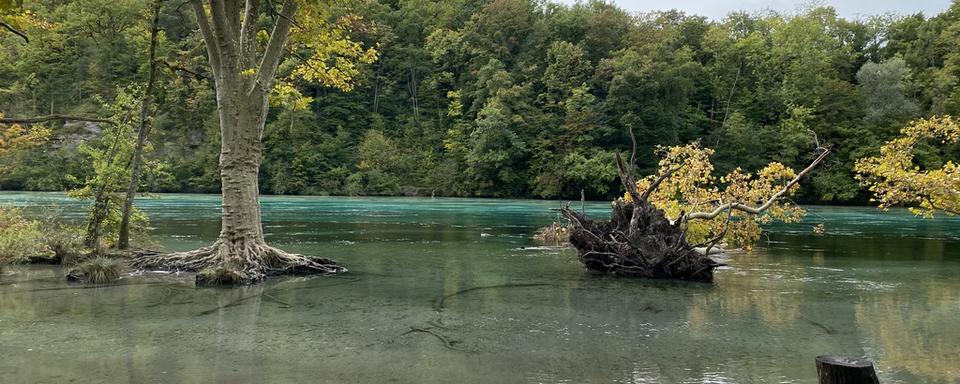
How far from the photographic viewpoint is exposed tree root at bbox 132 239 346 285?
1090 centimetres

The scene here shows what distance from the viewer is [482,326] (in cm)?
755

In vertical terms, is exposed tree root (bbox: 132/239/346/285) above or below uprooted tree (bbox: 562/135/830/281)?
below

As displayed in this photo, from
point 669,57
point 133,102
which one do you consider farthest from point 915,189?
point 669,57

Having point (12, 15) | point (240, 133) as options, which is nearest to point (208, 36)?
point (240, 133)

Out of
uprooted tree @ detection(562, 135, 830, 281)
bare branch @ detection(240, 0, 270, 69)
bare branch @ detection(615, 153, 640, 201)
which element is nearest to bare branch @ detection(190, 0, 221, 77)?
bare branch @ detection(240, 0, 270, 69)

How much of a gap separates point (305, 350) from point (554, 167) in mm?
53334

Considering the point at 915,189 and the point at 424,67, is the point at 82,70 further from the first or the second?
the point at 915,189

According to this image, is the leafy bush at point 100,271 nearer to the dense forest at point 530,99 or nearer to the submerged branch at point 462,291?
the submerged branch at point 462,291

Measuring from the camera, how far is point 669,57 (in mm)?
60656

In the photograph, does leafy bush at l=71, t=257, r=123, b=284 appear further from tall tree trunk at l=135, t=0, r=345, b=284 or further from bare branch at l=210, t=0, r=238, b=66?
bare branch at l=210, t=0, r=238, b=66

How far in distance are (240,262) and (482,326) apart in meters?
5.55

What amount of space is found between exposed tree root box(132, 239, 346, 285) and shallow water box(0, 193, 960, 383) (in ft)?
1.79

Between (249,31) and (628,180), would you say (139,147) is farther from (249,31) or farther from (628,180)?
(628,180)

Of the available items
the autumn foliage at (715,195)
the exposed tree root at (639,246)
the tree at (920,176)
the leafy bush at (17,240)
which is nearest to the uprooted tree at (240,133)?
the leafy bush at (17,240)
